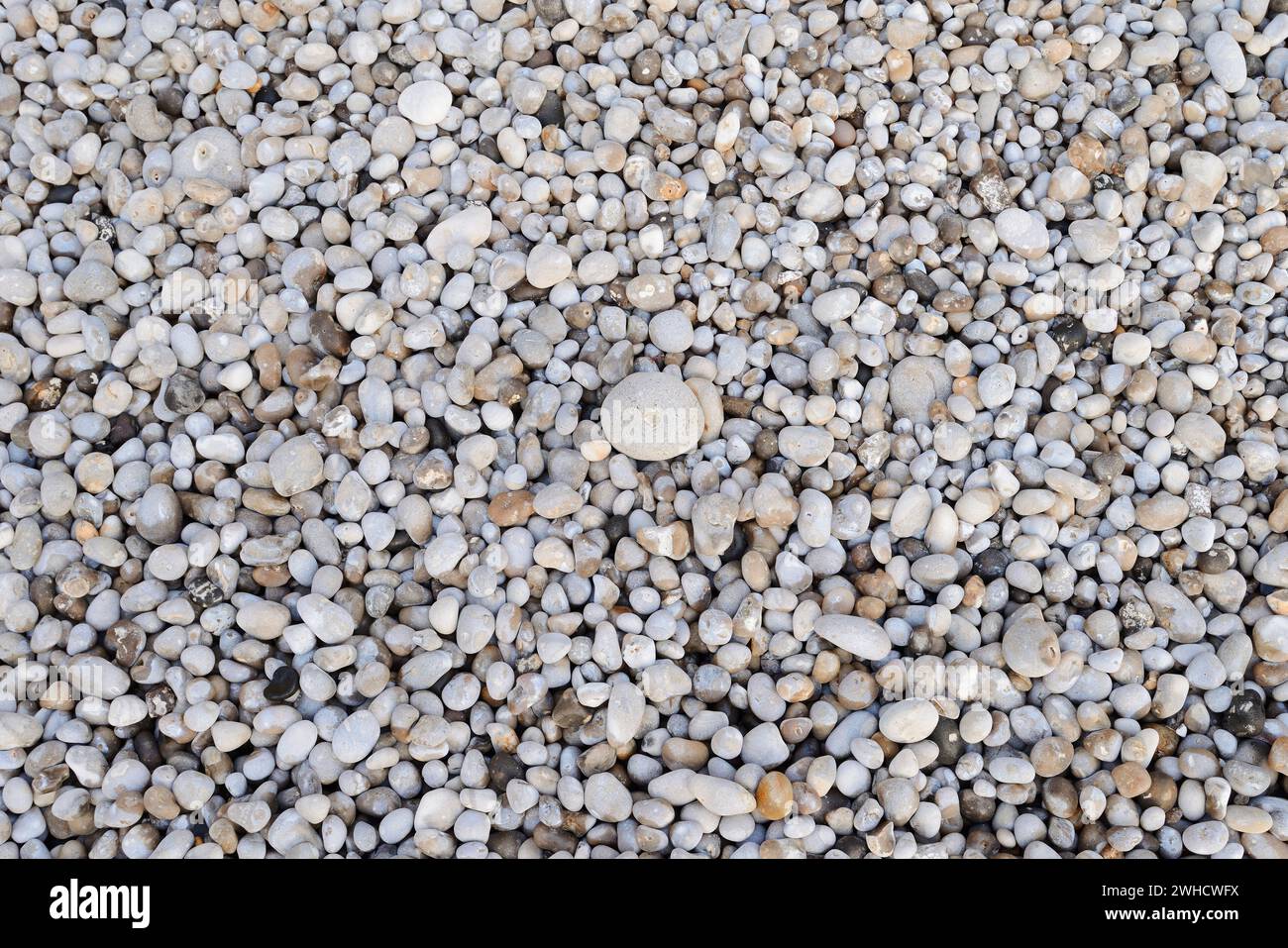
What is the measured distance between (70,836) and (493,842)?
596 millimetres

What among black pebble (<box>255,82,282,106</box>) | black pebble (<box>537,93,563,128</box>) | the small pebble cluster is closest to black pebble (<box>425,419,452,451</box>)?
the small pebble cluster

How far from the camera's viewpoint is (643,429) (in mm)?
1550

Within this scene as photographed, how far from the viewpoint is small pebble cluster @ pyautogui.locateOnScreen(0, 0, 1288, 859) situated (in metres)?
1.41

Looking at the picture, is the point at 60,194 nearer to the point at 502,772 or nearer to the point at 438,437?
the point at 438,437

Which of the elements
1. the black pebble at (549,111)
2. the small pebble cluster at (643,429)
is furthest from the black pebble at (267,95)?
the black pebble at (549,111)

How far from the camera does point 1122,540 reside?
1.53 meters

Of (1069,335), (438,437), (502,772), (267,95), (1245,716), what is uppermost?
(267,95)

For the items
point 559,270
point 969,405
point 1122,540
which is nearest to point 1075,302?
point 969,405

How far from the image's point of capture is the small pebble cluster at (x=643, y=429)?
1.41m

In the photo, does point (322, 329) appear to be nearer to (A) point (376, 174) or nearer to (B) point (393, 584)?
(A) point (376, 174)

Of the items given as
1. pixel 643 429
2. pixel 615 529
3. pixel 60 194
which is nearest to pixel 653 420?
pixel 643 429

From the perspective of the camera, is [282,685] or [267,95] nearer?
[282,685]

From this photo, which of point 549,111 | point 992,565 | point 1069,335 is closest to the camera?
point 992,565

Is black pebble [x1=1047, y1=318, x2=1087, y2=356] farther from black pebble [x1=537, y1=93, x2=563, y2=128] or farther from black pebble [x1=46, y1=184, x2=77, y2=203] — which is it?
black pebble [x1=46, y1=184, x2=77, y2=203]
